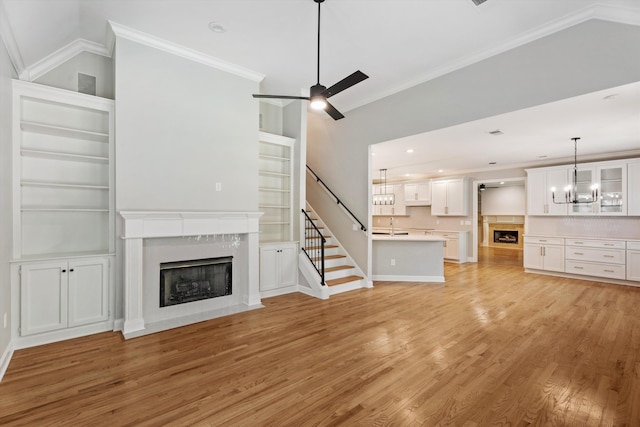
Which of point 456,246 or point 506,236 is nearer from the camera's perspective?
point 456,246

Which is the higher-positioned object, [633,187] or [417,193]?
[417,193]

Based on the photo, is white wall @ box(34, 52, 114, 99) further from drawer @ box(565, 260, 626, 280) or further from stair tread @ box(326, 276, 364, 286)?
drawer @ box(565, 260, 626, 280)

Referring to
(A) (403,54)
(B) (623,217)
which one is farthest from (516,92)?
(B) (623,217)

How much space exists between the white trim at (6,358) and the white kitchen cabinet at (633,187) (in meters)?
10.1

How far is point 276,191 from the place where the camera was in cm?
559

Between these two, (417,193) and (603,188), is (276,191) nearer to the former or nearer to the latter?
(417,193)

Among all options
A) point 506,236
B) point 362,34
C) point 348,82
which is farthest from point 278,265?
point 506,236

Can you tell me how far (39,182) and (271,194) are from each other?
10.7 ft

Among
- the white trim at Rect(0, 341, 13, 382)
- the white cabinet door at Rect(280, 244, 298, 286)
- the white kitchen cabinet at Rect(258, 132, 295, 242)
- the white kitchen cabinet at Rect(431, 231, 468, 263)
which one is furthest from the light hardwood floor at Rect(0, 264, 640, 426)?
the white kitchen cabinet at Rect(431, 231, 468, 263)

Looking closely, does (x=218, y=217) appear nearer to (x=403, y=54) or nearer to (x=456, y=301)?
(x=403, y=54)

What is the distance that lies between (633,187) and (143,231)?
360 inches

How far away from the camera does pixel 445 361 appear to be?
2795 millimetres

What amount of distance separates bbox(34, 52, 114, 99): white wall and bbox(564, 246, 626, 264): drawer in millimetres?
9285

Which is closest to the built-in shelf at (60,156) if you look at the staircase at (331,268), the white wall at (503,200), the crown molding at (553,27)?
the staircase at (331,268)
